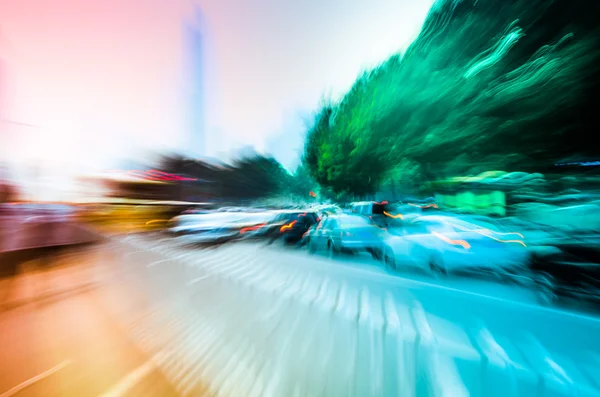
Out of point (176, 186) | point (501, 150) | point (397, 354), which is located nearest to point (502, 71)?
point (501, 150)

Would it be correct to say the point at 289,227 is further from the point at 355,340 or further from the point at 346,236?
the point at 355,340

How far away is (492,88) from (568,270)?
2.59 m

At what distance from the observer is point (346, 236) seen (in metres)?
3.44

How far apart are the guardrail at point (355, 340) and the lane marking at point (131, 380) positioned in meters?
0.06

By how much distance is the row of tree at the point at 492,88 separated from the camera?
269 cm

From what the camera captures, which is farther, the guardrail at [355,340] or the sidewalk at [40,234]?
the sidewalk at [40,234]

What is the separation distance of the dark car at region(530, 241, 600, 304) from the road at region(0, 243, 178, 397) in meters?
3.24

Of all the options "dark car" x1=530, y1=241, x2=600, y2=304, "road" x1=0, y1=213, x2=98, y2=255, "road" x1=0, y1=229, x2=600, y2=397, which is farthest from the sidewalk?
"dark car" x1=530, y1=241, x2=600, y2=304

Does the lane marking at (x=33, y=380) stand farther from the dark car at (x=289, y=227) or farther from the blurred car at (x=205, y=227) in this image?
the dark car at (x=289, y=227)

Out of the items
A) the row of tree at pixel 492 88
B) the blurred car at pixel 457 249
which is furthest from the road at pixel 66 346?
the row of tree at pixel 492 88

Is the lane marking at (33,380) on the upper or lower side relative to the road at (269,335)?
lower

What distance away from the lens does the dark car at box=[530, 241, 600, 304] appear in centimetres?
198

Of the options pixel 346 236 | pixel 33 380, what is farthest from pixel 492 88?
pixel 33 380

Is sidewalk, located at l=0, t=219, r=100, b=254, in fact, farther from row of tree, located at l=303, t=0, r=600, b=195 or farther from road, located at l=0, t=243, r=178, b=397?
row of tree, located at l=303, t=0, r=600, b=195
